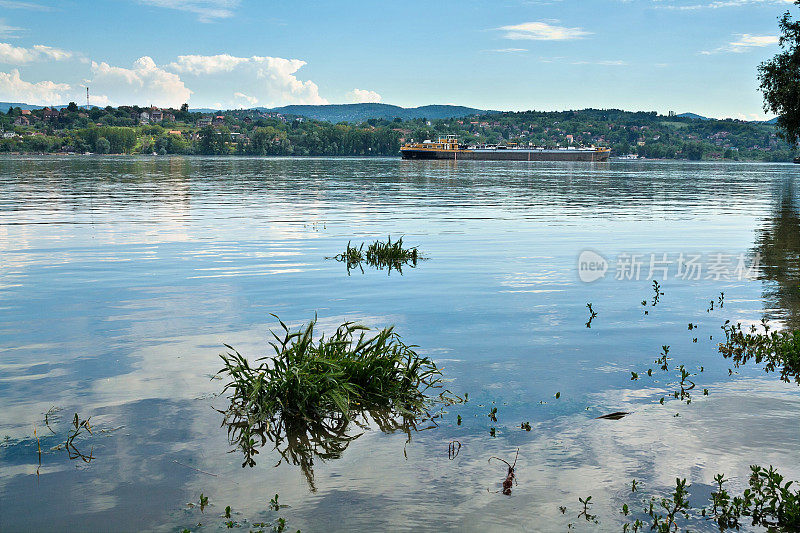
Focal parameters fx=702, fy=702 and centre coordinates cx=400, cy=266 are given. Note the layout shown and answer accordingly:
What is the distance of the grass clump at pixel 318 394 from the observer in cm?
736

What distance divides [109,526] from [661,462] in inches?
191

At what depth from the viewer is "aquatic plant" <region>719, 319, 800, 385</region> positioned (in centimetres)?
970

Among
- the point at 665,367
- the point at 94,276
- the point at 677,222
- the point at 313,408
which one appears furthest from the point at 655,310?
the point at 677,222

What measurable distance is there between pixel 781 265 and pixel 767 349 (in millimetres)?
10453

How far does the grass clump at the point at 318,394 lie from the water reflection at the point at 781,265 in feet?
25.4

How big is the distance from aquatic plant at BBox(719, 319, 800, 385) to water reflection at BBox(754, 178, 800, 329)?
1416mm

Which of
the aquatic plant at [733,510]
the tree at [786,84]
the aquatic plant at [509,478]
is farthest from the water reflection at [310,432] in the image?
the tree at [786,84]

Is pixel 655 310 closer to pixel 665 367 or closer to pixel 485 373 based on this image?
pixel 665 367

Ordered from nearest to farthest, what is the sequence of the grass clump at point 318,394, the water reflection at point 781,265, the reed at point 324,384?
the grass clump at point 318,394
the reed at point 324,384
the water reflection at point 781,265

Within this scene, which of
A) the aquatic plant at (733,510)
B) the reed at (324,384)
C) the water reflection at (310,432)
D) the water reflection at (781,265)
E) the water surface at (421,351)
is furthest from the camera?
the water reflection at (781,265)

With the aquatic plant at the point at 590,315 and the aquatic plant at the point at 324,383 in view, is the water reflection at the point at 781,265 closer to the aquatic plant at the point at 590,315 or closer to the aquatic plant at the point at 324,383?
the aquatic plant at the point at 590,315

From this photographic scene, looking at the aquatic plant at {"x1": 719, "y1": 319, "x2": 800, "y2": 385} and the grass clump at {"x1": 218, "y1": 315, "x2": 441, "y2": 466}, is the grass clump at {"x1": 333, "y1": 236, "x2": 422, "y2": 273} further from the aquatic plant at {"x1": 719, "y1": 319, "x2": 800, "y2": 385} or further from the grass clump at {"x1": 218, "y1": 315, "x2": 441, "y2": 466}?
the grass clump at {"x1": 218, "y1": 315, "x2": 441, "y2": 466}

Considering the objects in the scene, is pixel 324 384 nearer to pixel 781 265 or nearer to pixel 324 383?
pixel 324 383

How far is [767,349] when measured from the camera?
10.3m
